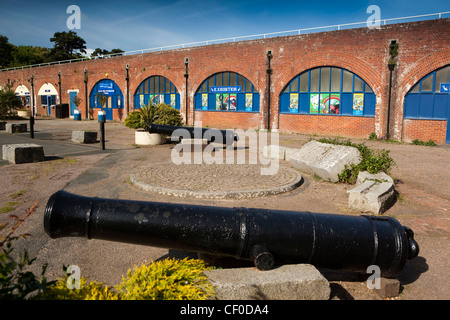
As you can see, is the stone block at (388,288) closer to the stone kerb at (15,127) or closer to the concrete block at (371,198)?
the concrete block at (371,198)

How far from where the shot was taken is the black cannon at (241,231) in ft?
8.95

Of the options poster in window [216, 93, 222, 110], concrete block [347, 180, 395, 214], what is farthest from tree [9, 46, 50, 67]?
concrete block [347, 180, 395, 214]

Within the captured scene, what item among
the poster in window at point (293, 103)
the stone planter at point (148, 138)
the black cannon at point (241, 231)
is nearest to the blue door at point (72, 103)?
the poster in window at point (293, 103)

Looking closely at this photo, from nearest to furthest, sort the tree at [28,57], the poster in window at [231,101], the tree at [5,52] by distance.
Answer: the poster in window at [231,101]
the tree at [28,57]
the tree at [5,52]

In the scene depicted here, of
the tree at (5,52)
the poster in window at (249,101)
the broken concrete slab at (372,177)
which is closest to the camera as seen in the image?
the broken concrete slab at (372,177)

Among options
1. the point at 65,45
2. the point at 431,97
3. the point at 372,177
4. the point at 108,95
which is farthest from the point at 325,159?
the point at 65,45

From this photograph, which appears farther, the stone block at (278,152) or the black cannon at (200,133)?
the black cannon at (200,133)

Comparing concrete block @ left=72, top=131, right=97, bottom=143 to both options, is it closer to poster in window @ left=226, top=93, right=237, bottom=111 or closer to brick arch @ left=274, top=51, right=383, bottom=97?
poster in window @ left=226, top=93, right=237, bottom=111

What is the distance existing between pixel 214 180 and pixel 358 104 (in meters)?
13.7

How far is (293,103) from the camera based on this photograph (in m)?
21.4

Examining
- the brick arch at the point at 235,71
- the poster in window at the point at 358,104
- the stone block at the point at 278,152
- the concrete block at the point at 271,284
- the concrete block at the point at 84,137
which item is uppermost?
the brick arch at the point at 235,71

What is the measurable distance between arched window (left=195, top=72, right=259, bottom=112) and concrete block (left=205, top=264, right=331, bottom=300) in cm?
2042

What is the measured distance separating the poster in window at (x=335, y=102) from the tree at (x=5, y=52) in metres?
69.3
